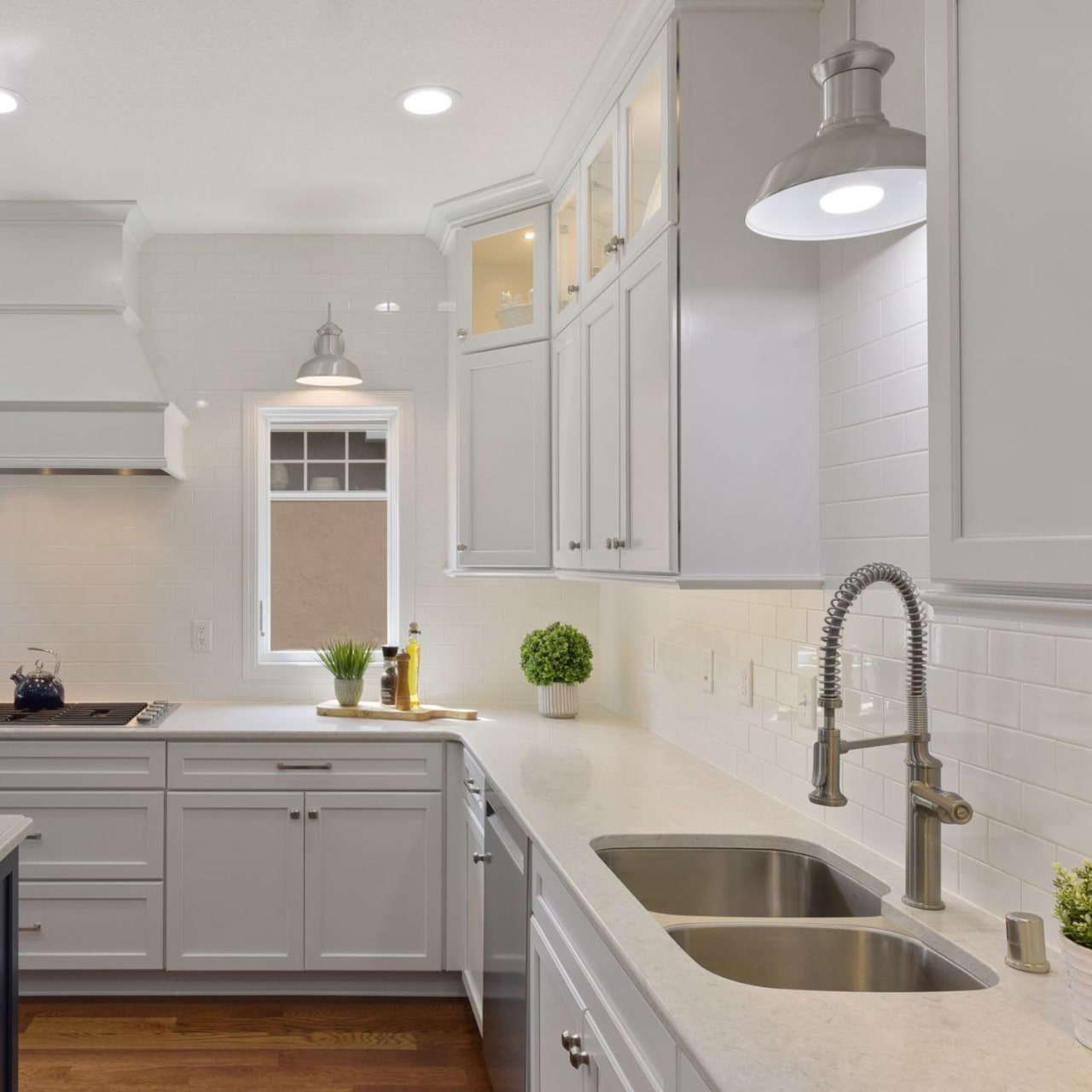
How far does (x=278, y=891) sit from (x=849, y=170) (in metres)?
2.91

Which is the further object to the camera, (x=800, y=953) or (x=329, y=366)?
(x=329, y=366)

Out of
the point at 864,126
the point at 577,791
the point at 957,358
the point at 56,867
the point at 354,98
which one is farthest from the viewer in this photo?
the point at 56,867

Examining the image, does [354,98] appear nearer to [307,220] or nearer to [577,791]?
[307,220]

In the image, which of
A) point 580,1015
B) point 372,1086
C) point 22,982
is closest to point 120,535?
point 22,982

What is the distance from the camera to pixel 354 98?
286 cm

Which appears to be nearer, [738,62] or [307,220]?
[738,62]

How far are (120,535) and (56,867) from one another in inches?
49.4

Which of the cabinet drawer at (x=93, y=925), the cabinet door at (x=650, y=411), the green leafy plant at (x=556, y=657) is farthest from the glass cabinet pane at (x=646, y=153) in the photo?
the cabinet drawer at (x=93, y=925)

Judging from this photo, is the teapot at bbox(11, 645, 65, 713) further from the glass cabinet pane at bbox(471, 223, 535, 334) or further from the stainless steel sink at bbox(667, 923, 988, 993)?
the stainless steel sink at bbox(667, 923, 988, 993)

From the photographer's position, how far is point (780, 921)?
1.67 metres

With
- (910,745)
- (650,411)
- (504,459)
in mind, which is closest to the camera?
(910,745)

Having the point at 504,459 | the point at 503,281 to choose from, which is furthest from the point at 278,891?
the point at 503,281

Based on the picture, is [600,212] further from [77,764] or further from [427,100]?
[77,764]

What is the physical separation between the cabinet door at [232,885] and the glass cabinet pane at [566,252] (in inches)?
71.5
